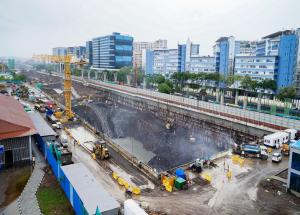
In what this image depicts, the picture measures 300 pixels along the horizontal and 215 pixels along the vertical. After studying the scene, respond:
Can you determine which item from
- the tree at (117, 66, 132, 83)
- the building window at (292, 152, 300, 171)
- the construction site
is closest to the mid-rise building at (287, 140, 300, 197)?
the building window at (292, 152, 300, 171)

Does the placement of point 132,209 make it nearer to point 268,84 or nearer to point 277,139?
point 277,139

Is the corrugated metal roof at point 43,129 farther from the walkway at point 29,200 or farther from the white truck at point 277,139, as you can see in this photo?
the white truck at point 277,139

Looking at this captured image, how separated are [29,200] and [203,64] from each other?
6540 cm

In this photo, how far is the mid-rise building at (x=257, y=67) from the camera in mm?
54406

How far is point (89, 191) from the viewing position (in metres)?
14.5

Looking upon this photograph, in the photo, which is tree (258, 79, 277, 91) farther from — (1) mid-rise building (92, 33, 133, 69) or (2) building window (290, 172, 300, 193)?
(1) mid-rise building (92, 33, 133, 69)

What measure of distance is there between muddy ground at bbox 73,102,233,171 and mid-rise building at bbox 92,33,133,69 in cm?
6330

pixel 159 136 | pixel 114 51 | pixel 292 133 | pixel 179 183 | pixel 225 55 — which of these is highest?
pixel 114 51

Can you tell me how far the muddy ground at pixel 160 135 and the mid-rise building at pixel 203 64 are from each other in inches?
1206

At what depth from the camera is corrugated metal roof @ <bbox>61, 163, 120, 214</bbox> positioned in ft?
43.3

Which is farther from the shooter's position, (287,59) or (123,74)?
(123,74)

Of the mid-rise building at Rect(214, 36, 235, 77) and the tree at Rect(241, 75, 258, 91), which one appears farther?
the mid-rise building at Rect(214, 36, 235, 77)

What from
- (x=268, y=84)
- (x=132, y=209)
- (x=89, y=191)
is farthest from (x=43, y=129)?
(x=268, y=84)

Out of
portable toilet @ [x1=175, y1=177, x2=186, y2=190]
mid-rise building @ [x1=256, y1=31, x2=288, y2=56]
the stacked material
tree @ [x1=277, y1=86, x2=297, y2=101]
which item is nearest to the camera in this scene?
the stacked material
